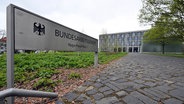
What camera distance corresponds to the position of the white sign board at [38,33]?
2.19 meters

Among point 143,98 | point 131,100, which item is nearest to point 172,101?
point 143,98

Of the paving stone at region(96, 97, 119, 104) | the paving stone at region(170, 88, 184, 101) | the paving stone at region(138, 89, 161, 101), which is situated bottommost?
the paving stone at region(96, 97, 119, 104)

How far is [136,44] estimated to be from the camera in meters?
67.4

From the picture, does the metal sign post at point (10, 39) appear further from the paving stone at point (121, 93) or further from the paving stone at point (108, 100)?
the paving stone at point (121, 93)

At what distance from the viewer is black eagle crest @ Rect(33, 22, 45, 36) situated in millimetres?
2564

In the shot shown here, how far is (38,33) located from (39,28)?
0.11 metres

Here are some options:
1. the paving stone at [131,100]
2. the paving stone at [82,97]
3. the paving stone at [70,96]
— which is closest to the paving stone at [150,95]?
the paving stone at [131,100]

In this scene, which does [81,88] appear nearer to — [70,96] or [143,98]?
[70,96]

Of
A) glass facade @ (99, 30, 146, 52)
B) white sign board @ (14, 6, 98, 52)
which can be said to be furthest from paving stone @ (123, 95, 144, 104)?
glass facade @ (99, 30, 146, 52)

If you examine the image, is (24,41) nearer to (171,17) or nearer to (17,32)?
(17,32)

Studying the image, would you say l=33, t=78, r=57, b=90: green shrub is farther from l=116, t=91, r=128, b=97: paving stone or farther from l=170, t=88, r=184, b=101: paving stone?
l=170, t=88, r=184, b=101: paving stone

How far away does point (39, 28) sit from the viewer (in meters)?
2.70

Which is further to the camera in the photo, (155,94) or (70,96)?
(70,96)

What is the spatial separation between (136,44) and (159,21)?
2096 inches
